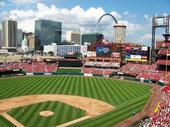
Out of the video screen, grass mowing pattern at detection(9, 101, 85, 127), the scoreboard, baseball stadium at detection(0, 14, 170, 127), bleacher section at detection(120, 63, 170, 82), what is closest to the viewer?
grass mowing pattern at detection(9, 101, 85, 127)

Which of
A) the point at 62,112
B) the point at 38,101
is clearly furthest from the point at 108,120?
the point at 38,101

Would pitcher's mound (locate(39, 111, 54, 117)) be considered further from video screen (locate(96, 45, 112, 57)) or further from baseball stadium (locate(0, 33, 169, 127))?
video screen (locate(96, 45, 112, 57))

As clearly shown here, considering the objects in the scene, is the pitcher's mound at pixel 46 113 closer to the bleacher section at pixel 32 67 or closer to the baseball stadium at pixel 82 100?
the baseball stadium at pixel 82 100

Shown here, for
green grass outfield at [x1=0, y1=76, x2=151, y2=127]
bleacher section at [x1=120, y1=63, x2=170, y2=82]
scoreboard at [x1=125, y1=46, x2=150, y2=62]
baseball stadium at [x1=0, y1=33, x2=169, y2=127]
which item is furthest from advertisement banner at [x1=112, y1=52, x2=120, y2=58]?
green grass outfield at [x1=0, y1=76, x2=151, y2=127]

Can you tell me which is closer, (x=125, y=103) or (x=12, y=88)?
(x=125, y=103)

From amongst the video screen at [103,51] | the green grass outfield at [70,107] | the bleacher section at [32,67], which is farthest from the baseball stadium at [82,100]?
the video screen at [103,51]

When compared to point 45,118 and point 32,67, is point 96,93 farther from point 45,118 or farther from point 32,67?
point 32,67

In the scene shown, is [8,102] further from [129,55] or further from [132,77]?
[129,55]

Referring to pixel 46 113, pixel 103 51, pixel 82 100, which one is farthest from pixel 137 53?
pixel 46 113
